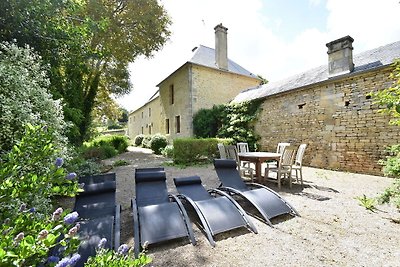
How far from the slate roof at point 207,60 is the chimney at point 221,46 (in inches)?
21.3

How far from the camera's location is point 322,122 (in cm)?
836

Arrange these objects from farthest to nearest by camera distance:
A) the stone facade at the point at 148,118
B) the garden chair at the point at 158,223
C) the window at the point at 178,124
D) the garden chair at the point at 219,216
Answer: the stone facade at the point at 148,118, the window at the point at 178,124, the garden chair at the point at 219,216, the garden chair at the point at 158,223

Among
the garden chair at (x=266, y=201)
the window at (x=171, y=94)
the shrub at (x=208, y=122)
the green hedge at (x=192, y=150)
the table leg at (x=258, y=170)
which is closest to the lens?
the garden chair at (x=266, y=201)

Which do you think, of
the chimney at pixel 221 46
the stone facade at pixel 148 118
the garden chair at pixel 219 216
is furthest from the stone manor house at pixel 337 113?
the stone facade at pixel 148 118

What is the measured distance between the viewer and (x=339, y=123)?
25.6ft

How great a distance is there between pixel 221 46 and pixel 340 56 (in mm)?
8696

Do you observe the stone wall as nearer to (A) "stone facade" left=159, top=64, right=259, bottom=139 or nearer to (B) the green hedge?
(B) the green hedge

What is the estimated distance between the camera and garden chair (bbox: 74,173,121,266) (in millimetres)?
2213

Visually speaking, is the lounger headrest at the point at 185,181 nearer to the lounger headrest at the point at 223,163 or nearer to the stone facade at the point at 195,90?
the lounger headrest at the point at 223,163

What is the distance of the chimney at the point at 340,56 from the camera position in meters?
7.80

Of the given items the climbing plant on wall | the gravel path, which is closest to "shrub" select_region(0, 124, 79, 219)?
the gravel path

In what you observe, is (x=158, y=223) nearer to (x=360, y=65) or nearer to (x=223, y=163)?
(x=223, y=163)

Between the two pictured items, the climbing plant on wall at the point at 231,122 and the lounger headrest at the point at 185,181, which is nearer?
the lounger headrest at the point at 185,181

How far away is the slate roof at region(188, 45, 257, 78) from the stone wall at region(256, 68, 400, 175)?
22.5 ft
